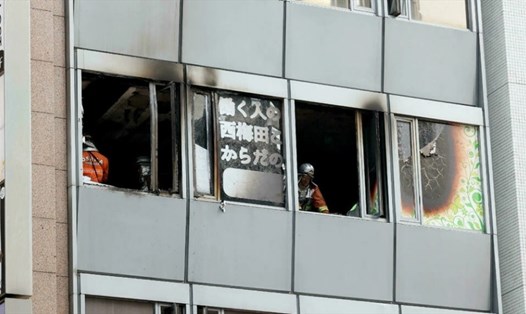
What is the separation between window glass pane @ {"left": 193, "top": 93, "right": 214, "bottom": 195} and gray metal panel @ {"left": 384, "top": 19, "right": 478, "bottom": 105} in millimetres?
3497

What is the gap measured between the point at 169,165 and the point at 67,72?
2.30 m

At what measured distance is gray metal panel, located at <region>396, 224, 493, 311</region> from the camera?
32062 mm

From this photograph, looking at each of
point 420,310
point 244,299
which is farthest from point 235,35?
point 420,310

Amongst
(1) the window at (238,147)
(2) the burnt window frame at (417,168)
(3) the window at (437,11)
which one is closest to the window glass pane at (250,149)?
(1) the window at (238,147)

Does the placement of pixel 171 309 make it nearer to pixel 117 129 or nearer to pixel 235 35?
pixel 117 129

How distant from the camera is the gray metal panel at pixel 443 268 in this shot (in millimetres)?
32062

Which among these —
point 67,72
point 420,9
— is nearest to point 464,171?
point 420,9

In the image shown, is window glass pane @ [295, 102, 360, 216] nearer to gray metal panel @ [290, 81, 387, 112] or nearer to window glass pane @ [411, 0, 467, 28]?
gray metal panel @ [290, 81, 387, 112]

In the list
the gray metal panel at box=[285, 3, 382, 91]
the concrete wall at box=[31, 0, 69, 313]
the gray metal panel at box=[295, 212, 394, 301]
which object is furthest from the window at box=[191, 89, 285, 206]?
the concrete wall at box=[31, 0, 69, 313]

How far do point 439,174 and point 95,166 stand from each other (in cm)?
632

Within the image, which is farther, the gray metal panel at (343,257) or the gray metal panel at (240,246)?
the gray metal panel at (343,257)

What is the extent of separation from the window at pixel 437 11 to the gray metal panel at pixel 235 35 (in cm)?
254

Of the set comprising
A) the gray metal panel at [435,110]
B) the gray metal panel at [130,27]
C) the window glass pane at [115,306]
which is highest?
the gray metal panel at [130,27]

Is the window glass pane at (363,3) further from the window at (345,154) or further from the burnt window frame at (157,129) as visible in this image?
the burnt window frame at (157,129)
